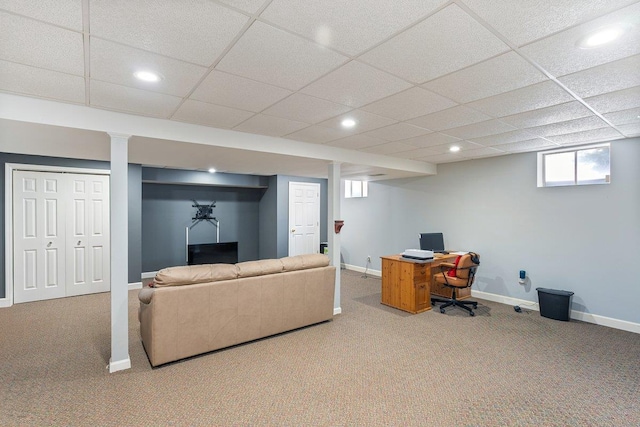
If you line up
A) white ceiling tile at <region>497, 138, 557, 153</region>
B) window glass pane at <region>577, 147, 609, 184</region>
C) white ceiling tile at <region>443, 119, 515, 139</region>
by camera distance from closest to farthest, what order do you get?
white ceiling tile at <region>443, 119, 515, 139</region> → white ceiling tile at <region>497, 138, 557, 153</region> → window glass pane at <region>577, 147, 609, 184</region>

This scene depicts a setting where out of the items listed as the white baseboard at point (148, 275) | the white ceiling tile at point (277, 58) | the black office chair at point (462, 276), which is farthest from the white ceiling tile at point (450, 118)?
the white baseboard at point (148, 275)

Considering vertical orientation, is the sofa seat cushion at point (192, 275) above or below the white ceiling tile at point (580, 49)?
below

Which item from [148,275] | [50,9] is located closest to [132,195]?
[148,275]

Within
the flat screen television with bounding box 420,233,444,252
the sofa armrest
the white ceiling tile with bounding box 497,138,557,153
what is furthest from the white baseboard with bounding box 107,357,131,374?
the white ceiling tile with bounding box 497,138,557,153

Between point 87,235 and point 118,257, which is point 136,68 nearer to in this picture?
point 118,257

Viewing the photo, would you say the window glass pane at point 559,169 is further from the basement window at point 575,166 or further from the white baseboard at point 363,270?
the white baseboard at point 363,270

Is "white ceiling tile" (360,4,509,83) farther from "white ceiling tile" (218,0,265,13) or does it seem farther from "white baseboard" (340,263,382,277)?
"white baseboard" (340,263,382,277)

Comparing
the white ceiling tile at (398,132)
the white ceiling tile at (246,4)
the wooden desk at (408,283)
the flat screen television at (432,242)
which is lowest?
the wooden desk at (408,283)

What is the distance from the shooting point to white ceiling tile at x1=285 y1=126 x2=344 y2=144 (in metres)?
3.59

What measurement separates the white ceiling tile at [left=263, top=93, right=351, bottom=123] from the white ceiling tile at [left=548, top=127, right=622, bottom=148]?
2.97 meters

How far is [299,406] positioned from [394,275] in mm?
2901

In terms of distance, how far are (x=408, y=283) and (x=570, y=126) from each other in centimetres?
275

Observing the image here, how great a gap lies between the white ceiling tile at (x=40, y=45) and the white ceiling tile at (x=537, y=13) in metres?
2.09

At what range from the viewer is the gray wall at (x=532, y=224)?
13.2ft
